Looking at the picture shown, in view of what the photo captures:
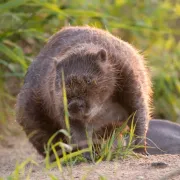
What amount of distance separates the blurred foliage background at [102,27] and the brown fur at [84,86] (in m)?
0.90

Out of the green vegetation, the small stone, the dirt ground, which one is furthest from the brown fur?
the green vegetation

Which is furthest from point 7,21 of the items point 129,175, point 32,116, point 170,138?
point 129,175

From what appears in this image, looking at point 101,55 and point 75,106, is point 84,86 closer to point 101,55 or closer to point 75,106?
point 75,106

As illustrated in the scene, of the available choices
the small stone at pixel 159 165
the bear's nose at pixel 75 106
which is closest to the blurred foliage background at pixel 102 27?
the bear's nose at pixel 75 106

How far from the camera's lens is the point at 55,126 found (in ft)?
18.0

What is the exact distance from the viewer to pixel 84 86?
481cm

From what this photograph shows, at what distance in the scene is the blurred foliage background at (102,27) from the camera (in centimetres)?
680

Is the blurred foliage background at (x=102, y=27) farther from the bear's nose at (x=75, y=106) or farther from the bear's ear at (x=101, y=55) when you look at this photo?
the bear's nose at (x=75, y=106)

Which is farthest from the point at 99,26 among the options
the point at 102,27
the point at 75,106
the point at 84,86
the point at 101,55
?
the point at 75,106

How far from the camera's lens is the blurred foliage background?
6.80m

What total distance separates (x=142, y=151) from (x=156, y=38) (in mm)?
4212

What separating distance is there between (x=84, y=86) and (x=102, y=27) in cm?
278

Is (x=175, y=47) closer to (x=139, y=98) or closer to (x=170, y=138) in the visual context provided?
(x=170, y=138)

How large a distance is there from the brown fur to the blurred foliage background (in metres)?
0.90
